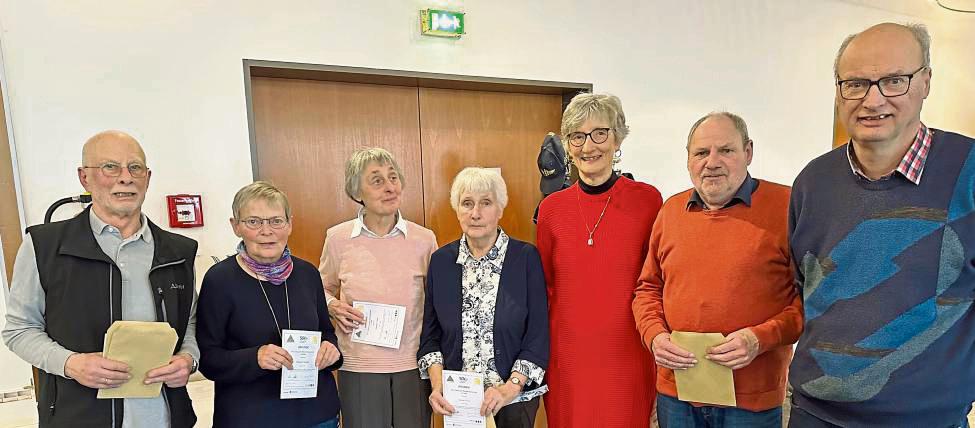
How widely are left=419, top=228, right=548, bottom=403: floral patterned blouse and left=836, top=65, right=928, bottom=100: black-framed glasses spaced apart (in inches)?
42.6

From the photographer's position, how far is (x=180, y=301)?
5.12ft

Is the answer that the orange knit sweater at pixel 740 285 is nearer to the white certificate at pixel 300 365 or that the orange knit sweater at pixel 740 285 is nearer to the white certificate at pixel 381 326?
the white certificate at pixel 381 326

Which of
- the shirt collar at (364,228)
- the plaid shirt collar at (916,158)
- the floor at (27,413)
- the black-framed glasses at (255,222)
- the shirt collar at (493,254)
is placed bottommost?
the floor at (27,413)

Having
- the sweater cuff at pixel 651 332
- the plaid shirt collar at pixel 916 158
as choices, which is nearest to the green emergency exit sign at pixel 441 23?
the sweater cuff at pixel 651 332

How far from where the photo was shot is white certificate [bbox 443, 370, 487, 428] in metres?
1.67

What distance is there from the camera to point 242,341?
1.60 meters

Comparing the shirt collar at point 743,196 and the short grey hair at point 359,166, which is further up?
the short grey hair at point 359,166

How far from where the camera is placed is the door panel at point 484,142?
3.22 metres

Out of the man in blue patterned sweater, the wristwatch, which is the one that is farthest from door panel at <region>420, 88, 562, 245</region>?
the man in blue patterned sweater

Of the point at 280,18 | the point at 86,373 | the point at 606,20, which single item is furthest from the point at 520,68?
the point at 86,373

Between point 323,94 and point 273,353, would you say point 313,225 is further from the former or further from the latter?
point 273,353

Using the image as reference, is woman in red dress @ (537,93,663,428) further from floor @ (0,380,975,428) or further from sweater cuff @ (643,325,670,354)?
floor @ (0,380,975,428)

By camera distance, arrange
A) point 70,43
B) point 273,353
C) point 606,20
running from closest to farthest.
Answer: point 273,353, point 70,43, point 606,20

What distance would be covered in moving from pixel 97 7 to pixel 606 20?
275 cm
